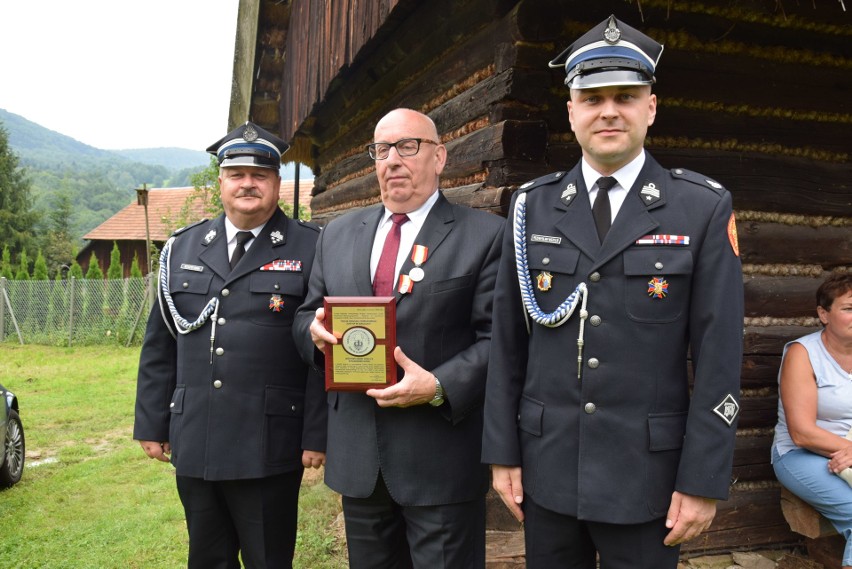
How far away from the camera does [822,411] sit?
330 cm

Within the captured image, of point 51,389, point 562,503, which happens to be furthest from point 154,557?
point 51,389

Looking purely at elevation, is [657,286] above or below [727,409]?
above

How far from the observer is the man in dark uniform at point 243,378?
271 cm

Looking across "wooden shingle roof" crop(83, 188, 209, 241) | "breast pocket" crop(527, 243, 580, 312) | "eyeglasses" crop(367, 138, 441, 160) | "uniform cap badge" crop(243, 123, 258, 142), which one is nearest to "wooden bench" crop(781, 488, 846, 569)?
"breast pocket" crop(527, 243, 580, 312)

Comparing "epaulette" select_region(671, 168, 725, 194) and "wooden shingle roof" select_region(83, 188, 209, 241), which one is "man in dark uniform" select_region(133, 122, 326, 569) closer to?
"epaulette" select_region(671, 168, 725, 194)

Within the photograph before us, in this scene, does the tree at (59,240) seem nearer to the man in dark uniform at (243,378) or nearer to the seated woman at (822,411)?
the man in dark uniform at (243,378)

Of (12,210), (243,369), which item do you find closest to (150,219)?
(12,210)

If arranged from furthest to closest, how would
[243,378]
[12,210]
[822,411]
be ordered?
[12,210], [822,411], [243,378]

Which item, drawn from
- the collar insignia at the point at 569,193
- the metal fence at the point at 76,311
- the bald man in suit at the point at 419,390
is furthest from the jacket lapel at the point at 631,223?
the metal fence at the point at 76,311

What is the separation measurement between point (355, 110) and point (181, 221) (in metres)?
20.0

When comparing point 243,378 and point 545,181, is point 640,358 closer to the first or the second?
point 545,181

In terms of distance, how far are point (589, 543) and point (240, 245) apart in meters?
1.81

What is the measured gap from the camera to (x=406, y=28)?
4.73 m

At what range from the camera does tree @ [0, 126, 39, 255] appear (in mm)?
33094
